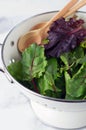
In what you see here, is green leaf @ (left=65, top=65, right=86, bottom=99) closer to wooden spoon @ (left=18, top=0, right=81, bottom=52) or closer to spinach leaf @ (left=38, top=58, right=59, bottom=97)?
spinach leaf @ (left=38, top=58, right=59, bottom=97)

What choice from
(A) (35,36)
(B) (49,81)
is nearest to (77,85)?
(B) (49,81)

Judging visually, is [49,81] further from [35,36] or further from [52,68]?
[35,36]

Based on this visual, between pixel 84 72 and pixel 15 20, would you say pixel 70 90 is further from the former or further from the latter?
pixel 15 20

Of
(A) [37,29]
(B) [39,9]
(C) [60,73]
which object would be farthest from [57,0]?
(C) [60,73]

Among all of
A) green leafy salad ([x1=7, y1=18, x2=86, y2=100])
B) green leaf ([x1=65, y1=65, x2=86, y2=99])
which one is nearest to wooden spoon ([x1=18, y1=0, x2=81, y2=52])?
green leafy salad ([x1=7, y1=18, x2=86, y2=100])

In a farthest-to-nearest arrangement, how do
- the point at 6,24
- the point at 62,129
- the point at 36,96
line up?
the point at 6,24 < the point at 62,129 < the point at 36,96

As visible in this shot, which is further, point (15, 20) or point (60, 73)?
point (15, 20)

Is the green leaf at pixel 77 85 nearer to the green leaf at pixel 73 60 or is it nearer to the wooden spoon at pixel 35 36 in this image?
the green leaf at pixel 73 60
